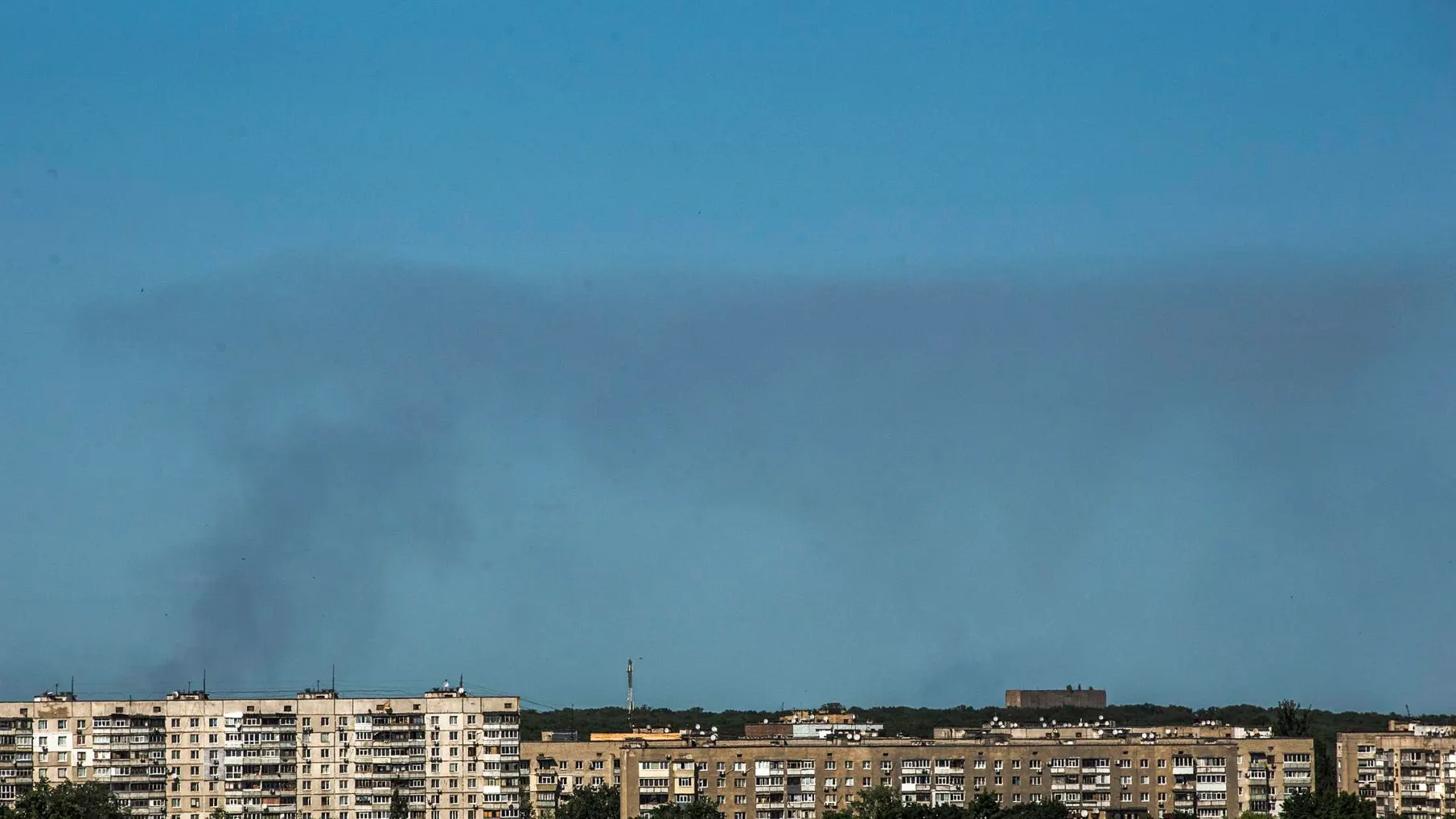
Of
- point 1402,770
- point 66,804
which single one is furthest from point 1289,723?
point 66,804

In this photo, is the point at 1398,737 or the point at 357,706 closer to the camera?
the point at 357,706

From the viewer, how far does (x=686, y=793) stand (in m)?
124

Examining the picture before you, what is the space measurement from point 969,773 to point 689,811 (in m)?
18.6

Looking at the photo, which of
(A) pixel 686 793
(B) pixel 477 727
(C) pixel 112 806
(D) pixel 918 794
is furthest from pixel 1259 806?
(C) pixel 112 806

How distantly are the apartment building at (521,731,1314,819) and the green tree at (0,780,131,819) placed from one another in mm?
29305

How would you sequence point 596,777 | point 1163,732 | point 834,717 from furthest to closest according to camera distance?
1. point 834,717
2. point 1163,732
3. point 596,777

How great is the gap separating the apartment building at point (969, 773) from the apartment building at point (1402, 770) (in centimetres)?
520

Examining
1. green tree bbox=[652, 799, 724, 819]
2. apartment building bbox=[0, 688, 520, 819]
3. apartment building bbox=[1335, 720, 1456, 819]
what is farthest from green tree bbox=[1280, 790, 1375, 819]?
apartment building bbox=[0, 688, 520, 819]

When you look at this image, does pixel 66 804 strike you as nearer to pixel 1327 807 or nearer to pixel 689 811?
pixel 689 811

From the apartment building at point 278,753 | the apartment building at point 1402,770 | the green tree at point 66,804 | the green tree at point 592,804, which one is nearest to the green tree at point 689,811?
the apartment building at point 278,753

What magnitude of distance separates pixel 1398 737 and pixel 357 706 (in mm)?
63147

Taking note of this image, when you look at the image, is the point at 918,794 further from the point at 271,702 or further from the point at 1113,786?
the point at 271,702

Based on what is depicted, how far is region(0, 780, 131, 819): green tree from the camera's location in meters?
108

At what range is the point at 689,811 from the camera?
385 feet
